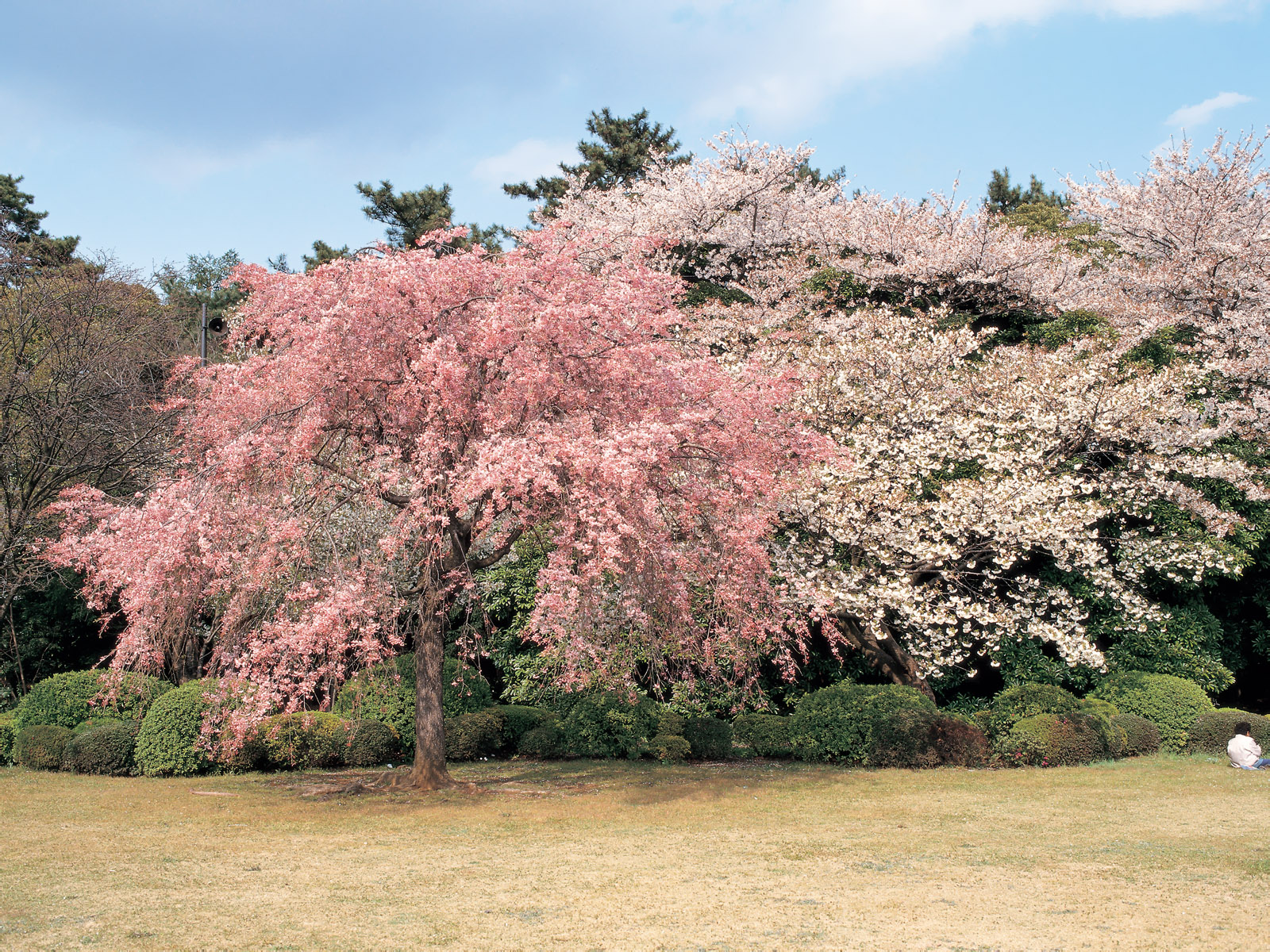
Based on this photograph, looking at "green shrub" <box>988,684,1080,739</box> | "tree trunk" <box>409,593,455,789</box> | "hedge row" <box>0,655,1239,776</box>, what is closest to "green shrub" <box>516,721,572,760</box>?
"hedge row" <box>0,655,1239,776</box>

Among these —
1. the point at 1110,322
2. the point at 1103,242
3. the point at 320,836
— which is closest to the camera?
the point at 320,836

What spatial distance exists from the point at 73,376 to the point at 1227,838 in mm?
17999

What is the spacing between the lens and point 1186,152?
64.0 feet

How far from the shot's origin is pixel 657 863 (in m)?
7.63

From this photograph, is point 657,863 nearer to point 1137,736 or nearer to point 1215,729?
point 1137,736

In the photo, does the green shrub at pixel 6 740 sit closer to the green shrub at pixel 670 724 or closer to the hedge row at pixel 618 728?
the hedge row at pixel 618 728

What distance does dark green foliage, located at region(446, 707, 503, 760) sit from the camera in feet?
46.2

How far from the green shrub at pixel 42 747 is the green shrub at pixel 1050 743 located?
511 inches

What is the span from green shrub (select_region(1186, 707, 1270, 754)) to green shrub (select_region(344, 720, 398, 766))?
11426 millimetres

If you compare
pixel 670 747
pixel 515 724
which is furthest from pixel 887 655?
pixel 515 724

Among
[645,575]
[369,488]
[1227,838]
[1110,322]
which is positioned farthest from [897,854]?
[1110,322]

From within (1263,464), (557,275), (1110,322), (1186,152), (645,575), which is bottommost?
(645,575)

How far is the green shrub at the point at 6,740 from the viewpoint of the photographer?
13.8 metres

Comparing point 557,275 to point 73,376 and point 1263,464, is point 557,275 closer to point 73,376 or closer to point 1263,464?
point 73,376
